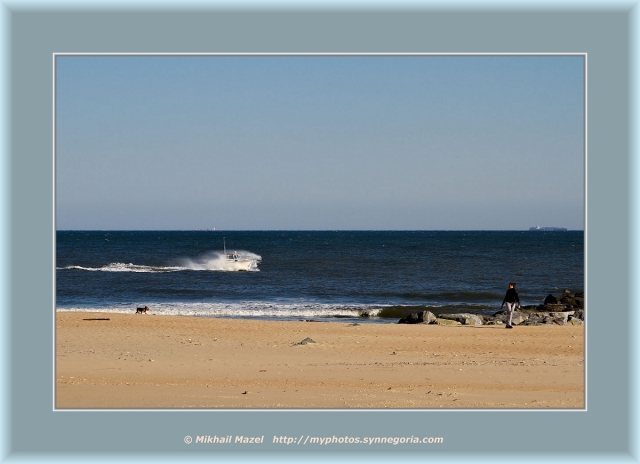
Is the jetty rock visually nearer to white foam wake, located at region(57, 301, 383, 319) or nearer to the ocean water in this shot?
the ocean water

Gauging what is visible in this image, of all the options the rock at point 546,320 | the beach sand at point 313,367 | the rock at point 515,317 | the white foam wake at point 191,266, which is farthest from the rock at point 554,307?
the white foam wake at point 191,266

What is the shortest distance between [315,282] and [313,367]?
99.2ft

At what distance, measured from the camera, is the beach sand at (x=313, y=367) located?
10367mm

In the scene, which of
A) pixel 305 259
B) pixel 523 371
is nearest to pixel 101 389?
pixel 523 371

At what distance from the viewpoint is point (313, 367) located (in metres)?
13.0

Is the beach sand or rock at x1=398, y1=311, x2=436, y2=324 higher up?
the beach sand

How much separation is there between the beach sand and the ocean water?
786 centimetres

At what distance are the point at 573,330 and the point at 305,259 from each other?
43656 mm

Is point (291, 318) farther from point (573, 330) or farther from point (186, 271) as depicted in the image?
point (186, 271)

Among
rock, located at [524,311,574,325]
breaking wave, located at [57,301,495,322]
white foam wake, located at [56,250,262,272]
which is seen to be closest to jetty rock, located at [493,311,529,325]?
rock, located at [524,311,574,325]

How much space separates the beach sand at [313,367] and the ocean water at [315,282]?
786 centimetres

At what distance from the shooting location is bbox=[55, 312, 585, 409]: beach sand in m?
10.4

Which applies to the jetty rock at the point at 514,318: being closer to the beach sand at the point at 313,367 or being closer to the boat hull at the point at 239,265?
the beach sand at the point at 313,367

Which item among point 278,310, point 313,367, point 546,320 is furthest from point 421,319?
point 313,367
